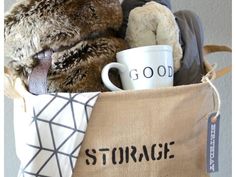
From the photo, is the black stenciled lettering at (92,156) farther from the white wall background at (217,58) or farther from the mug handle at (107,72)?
the white wall background at (217,58)

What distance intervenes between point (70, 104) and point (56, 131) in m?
0.03

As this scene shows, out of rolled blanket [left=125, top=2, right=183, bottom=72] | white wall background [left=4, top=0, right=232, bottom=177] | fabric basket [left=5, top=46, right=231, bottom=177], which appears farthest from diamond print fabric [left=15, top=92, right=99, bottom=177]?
white wall background [left=4, top=0, right=232, bottom=177]

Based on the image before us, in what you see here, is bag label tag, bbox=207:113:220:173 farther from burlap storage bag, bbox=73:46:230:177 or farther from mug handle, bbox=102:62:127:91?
mug handle, bbox=102:62:127:91

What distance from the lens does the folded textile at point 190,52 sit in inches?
19.1

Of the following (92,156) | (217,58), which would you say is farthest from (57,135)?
(217,58)

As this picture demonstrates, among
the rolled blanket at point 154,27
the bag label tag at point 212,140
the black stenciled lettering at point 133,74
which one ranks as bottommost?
the bag label tag at point 212,140

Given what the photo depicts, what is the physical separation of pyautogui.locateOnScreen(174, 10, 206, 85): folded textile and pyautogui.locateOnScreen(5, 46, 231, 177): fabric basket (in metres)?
0.05

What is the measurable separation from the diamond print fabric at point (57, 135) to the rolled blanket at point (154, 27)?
111 millimetres

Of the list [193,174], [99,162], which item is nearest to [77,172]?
[99,162]

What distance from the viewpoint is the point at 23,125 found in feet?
1.54

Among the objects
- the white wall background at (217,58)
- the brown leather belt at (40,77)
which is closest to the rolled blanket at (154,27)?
the brown leather belt at (40,77)

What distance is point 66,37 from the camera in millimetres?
430

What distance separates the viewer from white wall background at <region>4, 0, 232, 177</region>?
0.69 m

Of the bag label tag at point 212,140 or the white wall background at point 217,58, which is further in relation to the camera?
Result: the white wall background at point 217,58
